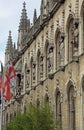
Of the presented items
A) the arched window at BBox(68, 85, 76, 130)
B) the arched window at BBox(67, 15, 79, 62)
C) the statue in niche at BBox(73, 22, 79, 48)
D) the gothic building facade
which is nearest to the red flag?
the gothic building facade

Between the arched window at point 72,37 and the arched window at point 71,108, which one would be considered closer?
the arched window at point 72,37

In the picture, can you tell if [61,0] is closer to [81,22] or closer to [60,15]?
[60,15]

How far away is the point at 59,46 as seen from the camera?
129 ft

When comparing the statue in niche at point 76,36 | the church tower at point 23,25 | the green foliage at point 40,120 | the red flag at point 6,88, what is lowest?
the green foliage at point 40,120

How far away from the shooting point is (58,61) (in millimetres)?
39594

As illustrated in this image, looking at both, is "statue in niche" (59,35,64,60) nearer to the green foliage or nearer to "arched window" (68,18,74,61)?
"arched window" (68,18,74,61)

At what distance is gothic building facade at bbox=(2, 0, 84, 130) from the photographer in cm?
3306

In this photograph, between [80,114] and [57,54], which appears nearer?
[80,114]

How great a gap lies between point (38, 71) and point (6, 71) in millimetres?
12472

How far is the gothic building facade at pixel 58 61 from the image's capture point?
33.1 m

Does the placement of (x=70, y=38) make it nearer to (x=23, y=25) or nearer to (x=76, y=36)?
(x=76, y=36)

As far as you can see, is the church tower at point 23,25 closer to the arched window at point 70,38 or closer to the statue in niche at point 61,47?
the statue in niche at point 61,47

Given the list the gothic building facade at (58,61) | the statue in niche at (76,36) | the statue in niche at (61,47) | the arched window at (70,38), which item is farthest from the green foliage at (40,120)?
the statue in niche at (61,47)

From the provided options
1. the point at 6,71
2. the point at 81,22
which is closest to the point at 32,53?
the point at 6,71
